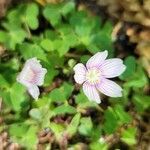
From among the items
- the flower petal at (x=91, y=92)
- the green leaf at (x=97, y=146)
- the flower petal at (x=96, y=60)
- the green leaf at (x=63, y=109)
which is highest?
the flower petal at (x=96, y=60)

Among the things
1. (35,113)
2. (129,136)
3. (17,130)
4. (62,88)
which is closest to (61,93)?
(62,88)

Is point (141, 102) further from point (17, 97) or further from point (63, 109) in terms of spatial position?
point (17, 97)

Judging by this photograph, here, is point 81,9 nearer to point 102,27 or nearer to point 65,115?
point 102,27

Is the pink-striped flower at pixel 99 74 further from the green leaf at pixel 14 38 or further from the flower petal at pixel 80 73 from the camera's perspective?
the green leaf at pixel 14 38

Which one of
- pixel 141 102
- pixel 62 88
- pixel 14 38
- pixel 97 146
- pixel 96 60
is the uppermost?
pixel 96 60

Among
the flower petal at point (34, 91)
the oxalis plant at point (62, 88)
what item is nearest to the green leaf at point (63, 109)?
the oxalis plant at point (62, 88)

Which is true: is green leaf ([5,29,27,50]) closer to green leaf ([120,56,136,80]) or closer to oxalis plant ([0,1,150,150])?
oxalis plant ([0,1,150,150])

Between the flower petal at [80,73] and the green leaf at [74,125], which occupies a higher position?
the flower petal at [80,73]
